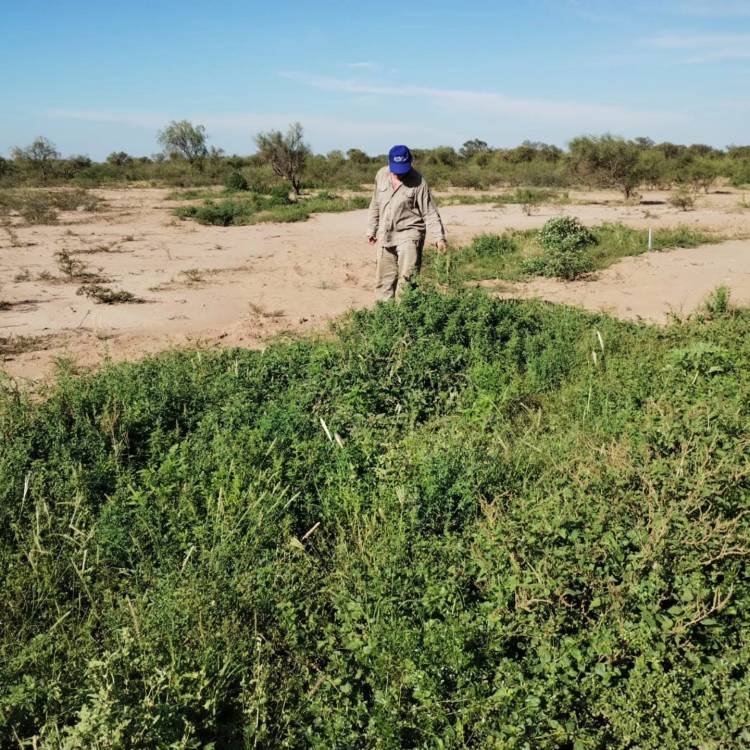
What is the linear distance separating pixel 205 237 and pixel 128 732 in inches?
562

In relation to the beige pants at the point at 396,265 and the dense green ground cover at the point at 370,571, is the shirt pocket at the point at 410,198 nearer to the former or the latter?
the beige pants at the point at 396,265

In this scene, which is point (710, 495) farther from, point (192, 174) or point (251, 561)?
point (192, 174)

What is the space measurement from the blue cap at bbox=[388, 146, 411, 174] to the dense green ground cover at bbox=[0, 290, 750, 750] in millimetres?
2977

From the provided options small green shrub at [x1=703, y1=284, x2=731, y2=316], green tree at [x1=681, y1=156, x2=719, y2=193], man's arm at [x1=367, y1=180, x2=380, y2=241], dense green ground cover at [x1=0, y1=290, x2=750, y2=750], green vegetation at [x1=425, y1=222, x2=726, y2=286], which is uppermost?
green tree at [x1=681, y1=156, x2=719, y2=193]

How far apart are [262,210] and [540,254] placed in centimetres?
1112

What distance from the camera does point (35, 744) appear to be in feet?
7.62

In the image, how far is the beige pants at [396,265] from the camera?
7508 mm

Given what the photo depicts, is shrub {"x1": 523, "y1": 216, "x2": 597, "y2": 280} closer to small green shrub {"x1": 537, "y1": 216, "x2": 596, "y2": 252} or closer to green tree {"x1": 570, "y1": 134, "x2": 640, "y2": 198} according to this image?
small green shrub {"x1": 537, "y1": 216, "x2": 596, "y2": 252}

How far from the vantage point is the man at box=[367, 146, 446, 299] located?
729 cm

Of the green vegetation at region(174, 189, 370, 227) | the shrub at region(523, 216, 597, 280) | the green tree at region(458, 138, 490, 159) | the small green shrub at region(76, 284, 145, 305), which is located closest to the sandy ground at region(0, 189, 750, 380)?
the small green shrub at region(76, 284, 145, 305)

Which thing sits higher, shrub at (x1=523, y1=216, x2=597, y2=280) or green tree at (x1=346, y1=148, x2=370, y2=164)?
green tree at (x1=346, y1=148, x2=370, y2=164)

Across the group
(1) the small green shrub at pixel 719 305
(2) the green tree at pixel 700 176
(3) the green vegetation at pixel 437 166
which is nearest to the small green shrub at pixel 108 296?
(1) the small green shrub at pixel 719 305

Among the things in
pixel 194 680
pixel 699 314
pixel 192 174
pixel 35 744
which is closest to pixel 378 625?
pixel 194 680

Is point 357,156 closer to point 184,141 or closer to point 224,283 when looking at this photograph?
point 184,141
